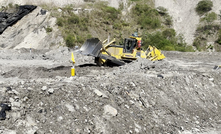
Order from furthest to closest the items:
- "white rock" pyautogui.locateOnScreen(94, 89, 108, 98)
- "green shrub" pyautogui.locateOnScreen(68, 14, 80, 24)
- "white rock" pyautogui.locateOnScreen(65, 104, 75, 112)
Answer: "green shrub" pyautogui.locateOnScreen(68, 14, 80, 24) → "white rock" pyautogui.locateOnScreen(94, 89, 108, 98) → "white rock" pyautogui.locateOnScreen(65, 104, 75, 112)

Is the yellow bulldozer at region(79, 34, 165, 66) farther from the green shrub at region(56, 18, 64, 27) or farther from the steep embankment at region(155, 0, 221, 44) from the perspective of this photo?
the steep embankment at region(155, 0, 221, 44)

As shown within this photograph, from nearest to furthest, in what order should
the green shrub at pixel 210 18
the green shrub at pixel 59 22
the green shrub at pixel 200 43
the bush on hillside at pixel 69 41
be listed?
the bush on hillside at pixel 69 41 < the green shrub at pixel 59 22 < the green shrub at pixel 200 43 < the green shrub at pixel 210 18

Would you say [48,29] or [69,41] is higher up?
[48,29]

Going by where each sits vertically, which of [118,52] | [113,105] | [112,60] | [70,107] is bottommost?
[113,105]

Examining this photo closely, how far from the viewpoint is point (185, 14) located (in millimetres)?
36188

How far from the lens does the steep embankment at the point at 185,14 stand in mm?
33531

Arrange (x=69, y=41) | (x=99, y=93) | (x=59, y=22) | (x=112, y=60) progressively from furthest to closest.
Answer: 1. (x=59, y=22)
2. (x=69, y=41)
3. (x=112, y=60)
4. (x=99, y=93)

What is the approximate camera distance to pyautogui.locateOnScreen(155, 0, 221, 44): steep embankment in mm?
33531

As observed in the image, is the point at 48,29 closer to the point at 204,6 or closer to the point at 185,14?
the point at 185,14

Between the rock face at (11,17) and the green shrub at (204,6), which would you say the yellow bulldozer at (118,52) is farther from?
the green shrub at (204,6)

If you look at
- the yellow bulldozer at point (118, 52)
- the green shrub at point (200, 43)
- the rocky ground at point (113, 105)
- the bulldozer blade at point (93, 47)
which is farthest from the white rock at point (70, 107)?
the green shrub at point (200, 43)

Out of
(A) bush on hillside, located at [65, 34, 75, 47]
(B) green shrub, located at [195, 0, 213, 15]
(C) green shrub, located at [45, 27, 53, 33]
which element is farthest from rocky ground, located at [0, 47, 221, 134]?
(B) green shrub, located at [195, 0, 213, 15]

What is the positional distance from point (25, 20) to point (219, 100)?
22765 millimetres

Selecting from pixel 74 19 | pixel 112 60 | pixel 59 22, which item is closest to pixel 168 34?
pixel 74 19
